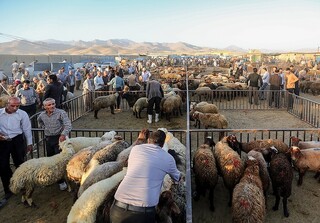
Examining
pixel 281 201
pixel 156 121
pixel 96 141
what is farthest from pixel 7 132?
pixel 156 121

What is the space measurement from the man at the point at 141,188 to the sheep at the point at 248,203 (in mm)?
1689

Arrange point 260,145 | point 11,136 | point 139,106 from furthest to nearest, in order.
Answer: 1. point 139,106
2. point 260,145
3. point 11,136

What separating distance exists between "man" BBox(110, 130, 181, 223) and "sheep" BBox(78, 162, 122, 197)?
6.12 ft

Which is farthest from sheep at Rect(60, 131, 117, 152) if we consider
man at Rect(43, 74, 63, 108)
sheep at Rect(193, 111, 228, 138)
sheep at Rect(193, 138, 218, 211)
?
sheep at Rect(193, 111, 228, 138)

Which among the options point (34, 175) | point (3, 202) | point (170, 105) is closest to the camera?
point (34, 175)

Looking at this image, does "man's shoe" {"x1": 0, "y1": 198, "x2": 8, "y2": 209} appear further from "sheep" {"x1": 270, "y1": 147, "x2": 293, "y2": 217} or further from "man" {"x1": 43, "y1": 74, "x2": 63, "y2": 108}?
"sheep" {"x1": 270, "y1": 147, "x2": 293, "y2": 217}

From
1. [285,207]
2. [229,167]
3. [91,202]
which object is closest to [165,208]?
[91,202]

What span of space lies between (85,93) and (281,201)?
1161 centimetres

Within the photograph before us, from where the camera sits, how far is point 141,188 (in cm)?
356

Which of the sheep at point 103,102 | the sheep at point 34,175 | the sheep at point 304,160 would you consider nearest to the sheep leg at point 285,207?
the sheep at point 304,160

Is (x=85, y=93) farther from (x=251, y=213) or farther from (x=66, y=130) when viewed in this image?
(x=251, y=213)

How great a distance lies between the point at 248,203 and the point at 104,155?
9.71 feet

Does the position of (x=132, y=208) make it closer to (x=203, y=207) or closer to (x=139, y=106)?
(x=203, y=207)

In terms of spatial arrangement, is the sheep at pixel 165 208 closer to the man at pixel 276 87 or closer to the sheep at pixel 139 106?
the sheep at pixel 139 106
